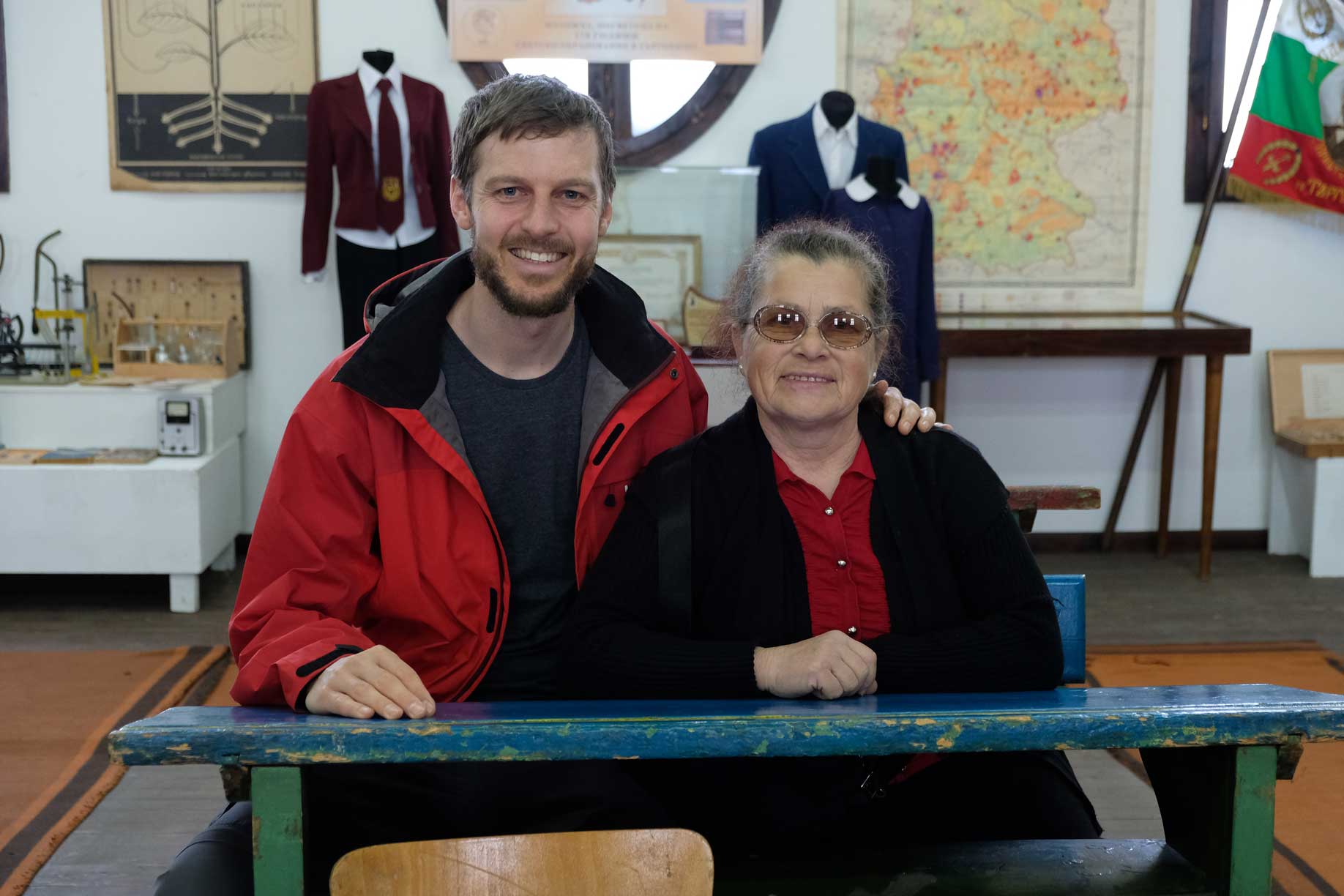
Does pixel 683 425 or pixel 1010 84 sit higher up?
pixel 1010 84

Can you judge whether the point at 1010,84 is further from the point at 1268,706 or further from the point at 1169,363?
the point at 1268,706

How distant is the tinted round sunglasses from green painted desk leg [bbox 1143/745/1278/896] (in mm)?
662

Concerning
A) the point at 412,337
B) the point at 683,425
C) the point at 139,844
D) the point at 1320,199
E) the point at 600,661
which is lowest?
the point at 139,844

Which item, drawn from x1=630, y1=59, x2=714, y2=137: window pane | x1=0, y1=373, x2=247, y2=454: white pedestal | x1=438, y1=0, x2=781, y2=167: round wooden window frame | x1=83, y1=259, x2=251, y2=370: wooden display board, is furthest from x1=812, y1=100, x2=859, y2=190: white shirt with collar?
x1=0, y1=373, x2=247, y2=454: white pedestal

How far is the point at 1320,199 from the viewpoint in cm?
500

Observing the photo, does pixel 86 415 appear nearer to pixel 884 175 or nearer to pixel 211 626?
pixel 211 626

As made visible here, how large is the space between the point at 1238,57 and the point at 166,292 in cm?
409

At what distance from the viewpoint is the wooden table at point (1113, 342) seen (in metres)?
4.55

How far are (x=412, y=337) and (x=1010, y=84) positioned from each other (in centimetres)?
362

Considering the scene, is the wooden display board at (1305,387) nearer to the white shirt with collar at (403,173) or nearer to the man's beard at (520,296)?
the white shirt with collar at (403,173)

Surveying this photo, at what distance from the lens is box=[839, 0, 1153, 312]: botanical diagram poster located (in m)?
4.88

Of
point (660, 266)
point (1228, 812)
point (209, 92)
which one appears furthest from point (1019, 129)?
point (1228, 812)

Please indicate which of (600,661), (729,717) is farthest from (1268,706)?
(600,661)

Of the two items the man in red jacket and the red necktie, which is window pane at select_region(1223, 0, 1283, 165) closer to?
the red necktie
